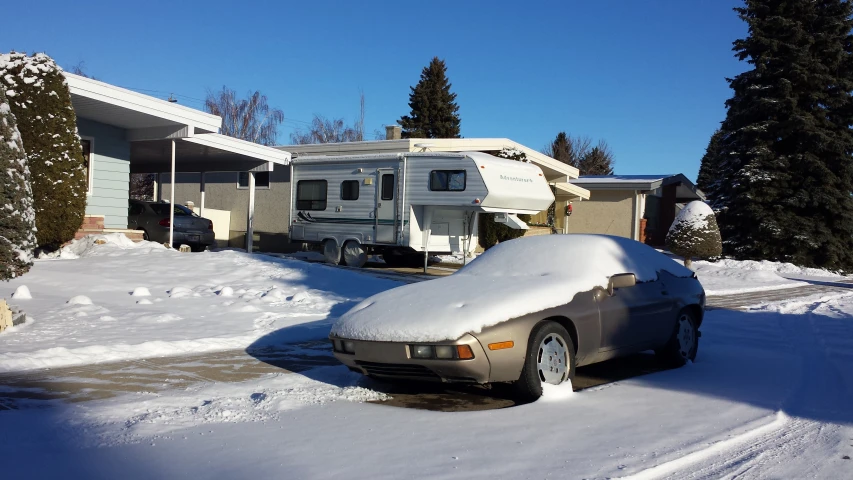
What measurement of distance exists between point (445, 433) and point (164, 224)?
15457 millimetres

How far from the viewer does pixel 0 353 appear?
7.12m

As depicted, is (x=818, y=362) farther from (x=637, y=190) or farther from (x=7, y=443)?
(x=637, y=190)

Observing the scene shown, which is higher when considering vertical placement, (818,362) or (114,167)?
(114,167)

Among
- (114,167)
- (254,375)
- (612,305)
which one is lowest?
(254,375)

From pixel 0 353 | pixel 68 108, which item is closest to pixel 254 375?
pixel 0 353

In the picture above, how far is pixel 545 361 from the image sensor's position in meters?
6.04

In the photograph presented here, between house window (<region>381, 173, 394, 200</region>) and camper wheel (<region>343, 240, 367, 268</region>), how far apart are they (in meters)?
1.47

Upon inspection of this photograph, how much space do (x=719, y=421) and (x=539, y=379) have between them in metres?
1.36

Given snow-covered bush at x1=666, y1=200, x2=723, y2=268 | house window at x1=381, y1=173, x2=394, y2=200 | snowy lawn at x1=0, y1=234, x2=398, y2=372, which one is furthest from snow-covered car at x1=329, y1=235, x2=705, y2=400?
snow-covered bush at x1=666, y1=200, x2=723, y2=268

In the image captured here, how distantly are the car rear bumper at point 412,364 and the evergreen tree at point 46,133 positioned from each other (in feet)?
30.1

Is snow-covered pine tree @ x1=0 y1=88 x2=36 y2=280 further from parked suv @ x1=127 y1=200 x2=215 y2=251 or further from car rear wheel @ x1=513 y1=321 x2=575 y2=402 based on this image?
parked suv @ x1=127 y1=200 x2=215 y2=251

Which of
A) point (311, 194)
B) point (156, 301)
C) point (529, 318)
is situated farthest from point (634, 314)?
point (311, 194)

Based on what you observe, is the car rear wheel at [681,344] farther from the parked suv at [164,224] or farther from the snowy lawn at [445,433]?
the parked suv at [164,224]

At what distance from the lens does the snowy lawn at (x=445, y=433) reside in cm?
427
